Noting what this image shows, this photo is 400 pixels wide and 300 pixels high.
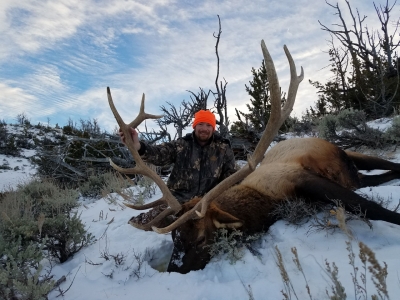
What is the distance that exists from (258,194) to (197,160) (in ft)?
4.43

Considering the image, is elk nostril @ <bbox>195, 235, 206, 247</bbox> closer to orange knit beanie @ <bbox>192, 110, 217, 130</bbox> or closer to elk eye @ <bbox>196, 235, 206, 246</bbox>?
elk eye @ <bbox>196, 235, 206, 246</bbox>

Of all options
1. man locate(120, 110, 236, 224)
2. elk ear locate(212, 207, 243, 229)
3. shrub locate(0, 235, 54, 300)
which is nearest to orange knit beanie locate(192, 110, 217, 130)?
man locate(120, 110, 236, 224)

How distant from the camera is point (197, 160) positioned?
439 centimetres

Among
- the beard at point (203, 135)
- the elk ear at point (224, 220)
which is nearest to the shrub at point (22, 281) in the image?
the elk ear at point (224, 220)

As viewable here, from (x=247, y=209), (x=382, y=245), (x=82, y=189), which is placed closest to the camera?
(x=382, y=245)

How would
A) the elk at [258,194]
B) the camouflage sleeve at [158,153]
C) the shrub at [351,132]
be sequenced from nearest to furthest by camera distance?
Result: the elk at [258,194] → the camouflage sleeve at [158,153] → the shrub at [351,132]

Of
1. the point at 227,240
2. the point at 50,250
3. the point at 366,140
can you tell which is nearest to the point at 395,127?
the point at 366,140

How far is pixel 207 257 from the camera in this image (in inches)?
105

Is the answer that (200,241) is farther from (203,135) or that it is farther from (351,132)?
(351,132)

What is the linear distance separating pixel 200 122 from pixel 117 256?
2178 mm

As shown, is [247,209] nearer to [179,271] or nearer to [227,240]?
[227,240]

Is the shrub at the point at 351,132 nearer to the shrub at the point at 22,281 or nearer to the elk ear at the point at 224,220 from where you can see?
the elk ear at the point at 224,220

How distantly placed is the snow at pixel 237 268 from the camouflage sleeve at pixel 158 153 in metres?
1.11

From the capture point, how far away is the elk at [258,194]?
2.62m
